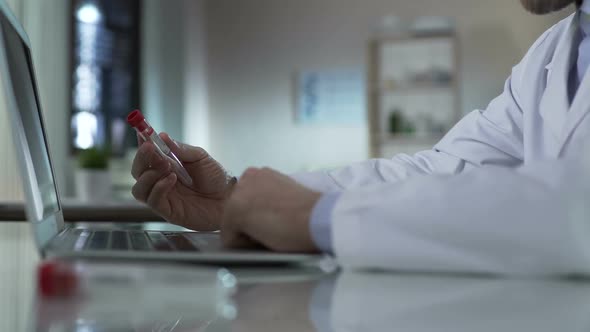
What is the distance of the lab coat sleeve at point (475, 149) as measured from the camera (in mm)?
1074

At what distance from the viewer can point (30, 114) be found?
0.75 meters

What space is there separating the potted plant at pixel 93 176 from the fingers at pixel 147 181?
6.54 feet

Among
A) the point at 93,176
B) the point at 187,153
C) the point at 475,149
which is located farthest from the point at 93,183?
the point at 475,149

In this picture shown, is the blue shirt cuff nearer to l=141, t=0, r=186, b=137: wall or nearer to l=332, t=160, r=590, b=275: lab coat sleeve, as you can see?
l=332, t=160, r=590, b=275: lab coat sleeve

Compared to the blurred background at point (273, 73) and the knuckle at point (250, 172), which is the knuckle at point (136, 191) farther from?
the blurred background at point (273, 73)

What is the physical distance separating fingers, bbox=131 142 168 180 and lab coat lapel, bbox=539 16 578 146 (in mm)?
563

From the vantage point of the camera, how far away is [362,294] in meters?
0.42

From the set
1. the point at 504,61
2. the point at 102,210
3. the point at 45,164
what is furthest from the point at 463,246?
the point at 504,61

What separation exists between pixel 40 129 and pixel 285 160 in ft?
17.1

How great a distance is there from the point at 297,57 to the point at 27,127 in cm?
535

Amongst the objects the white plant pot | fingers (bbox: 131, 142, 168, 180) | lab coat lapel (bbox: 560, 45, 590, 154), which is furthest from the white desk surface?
the white plant pot

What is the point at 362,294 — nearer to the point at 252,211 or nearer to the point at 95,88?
the point at 252,211

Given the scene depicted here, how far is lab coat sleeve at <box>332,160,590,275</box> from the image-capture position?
0.49 metres

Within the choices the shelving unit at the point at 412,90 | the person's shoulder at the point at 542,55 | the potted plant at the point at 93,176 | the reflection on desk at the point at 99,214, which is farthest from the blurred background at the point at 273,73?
the person's shoulder at the point at 542,55
